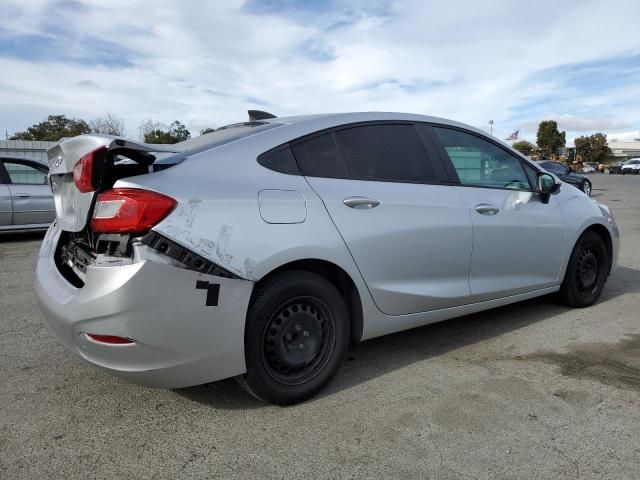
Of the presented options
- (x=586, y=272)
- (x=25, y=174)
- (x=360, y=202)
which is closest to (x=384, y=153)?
(x=360, y=202)

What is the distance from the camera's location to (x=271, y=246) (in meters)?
2.60

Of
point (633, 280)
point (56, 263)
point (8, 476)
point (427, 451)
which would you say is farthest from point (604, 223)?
point (8, 476)

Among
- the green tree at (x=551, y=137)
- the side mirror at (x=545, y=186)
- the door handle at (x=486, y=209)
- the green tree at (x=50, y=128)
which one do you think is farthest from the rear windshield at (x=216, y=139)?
the green tree at (x=551, y=137)

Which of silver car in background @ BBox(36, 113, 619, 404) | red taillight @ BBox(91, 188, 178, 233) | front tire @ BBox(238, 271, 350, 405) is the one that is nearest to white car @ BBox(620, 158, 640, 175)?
silver car in background @ BBox(36, 113, 619, 404)

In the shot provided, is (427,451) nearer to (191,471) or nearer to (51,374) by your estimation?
(191,471)

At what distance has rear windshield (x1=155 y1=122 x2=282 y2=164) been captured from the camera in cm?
272

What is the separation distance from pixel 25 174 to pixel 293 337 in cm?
807

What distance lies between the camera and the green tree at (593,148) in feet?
294

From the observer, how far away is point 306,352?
2.87 metres

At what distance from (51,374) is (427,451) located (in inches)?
92.1

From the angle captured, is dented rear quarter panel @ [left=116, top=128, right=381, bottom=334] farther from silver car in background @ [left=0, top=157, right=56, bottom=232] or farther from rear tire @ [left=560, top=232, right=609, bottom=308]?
silver car in background @ [left=0, top=157, right=56, bottom=232]

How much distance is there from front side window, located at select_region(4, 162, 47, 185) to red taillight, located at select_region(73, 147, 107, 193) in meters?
7.18

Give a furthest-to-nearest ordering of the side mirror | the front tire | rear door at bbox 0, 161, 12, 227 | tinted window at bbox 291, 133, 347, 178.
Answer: rear door at bbox 0, 161, 12, 227 < the side mirror < tinted window at bbox 291, 133, 347, 178 < the front tire

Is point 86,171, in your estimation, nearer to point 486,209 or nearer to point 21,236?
point 486,209
